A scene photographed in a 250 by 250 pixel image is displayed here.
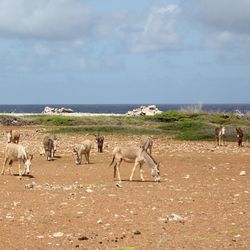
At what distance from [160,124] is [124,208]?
4596 cm

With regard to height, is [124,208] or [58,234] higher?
[124,208]

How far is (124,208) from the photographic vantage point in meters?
16.0

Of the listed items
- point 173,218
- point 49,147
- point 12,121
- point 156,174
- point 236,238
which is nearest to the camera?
point 236,238

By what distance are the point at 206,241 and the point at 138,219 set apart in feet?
8.35

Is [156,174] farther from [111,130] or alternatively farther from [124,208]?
[111,130]

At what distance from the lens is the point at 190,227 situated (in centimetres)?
1380

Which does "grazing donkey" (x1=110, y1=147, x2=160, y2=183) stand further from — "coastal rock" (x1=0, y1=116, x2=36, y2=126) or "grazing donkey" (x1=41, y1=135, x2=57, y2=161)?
"coastal rock" (x1=0, y1=116, x2=36, y2=126)

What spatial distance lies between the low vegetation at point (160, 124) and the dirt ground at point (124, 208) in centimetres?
2126

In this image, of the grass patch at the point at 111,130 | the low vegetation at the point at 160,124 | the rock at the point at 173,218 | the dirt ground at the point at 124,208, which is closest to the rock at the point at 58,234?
the dirt ground at the point at 124,208

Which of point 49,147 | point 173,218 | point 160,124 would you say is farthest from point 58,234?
point 160,124

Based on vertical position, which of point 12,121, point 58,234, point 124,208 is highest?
point 12,121

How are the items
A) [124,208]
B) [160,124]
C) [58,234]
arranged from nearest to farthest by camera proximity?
[58,234]
[124,208]
[160,124]

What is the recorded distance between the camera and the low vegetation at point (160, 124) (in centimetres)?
4847

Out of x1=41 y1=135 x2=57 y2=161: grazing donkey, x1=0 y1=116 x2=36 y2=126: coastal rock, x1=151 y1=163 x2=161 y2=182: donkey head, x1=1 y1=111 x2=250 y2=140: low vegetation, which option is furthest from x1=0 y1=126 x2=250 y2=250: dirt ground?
x1=0 y1=116 x2=36 y2=126: coastal rock
